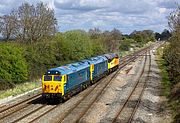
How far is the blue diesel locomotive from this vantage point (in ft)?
102

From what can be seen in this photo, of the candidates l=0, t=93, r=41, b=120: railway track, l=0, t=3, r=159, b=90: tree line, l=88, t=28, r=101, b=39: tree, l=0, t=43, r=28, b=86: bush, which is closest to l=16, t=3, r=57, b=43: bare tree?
l=0, t=3, r=159, b=90: tree line

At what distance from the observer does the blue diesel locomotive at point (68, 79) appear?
3120 centimetres

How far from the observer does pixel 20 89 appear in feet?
129

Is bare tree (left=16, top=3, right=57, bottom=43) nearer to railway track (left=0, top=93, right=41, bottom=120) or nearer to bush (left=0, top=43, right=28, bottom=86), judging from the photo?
bush (left=0, top=43, right=28, bottom=86)

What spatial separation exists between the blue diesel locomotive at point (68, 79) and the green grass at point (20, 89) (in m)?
5.69

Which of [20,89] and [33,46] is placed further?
[33,46]

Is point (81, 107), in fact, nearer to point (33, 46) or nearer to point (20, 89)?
point (20, 89)

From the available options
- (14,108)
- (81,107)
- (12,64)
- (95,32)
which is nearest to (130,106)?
(81,107)

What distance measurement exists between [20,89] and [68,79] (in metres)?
8.61

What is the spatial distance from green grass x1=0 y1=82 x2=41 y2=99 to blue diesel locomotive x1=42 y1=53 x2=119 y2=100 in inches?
224

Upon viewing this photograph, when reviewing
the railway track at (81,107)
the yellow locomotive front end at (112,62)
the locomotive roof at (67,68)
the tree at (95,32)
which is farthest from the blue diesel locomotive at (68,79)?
the tree at (95,32)

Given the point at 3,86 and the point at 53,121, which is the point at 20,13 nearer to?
the point at 3,86

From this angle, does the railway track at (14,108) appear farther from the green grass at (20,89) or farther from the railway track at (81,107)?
the railway track at (81,107)

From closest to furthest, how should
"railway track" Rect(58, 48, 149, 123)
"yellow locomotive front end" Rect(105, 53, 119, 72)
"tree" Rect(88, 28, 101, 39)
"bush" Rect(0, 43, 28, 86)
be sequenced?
"railway track" Rect(58, 48, 149, 123)
"bush" Rect(0, 43, 28, 86)
"yellow locomotive front end" Rect(105, 53, 119, 72)
"tree" Rect(88, 28, 101, 39)
